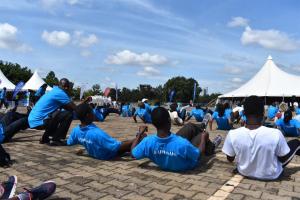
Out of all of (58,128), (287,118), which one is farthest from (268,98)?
(58,128)

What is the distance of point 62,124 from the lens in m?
7.98

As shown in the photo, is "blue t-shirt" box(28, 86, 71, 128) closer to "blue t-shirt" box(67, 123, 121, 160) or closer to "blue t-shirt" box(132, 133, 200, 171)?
"blue t-shirt" box(67, 123, 121, 160)

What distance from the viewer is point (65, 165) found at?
5852 millimetres

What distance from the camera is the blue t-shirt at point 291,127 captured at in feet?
37.2

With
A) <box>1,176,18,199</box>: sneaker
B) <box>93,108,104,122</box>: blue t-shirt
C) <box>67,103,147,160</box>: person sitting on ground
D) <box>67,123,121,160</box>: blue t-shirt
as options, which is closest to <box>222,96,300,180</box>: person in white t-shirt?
<box>67,103,147,160</box>: person sitting on ground

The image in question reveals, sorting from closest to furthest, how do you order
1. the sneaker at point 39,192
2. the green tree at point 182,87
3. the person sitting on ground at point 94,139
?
the sneaker at point 39,192
the person sitting on ground at point 94,139
the green tree at point 182,87

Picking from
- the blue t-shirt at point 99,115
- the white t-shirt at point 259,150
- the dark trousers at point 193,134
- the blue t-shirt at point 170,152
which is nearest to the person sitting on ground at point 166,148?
the blue t-shirt at point 170,152

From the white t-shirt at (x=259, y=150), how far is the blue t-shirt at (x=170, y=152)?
54 centimetres

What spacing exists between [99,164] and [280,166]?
2742 millimetres

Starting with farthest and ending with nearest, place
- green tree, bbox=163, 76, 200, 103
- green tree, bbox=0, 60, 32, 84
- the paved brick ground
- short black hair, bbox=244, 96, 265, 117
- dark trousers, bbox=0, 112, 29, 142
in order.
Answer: green tree, bbox=163, 76, 200, 103
green tree, bbox=0, 60, 32, 84
dark trousers, bbox=0, 112, 29, 142
short black hair, bbox=244, 96, 265, 117
the paved brick ground

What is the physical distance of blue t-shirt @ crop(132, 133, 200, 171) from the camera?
5.20 m

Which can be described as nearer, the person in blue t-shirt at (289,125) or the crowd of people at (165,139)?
the crowd of people at (165,139)

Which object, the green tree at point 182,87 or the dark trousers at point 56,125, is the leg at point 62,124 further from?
the green tree at point 182,87

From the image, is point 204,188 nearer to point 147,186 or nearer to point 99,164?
point 147,186
